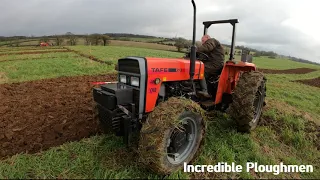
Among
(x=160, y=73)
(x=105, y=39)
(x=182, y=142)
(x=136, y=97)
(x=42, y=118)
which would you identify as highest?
(x=105, y=39)

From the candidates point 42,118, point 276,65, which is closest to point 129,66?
point 42,118

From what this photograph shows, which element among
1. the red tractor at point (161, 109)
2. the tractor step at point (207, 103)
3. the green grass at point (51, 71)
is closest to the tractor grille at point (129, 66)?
the red tractor at point (161, 109)

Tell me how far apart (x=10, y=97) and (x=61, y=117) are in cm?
332

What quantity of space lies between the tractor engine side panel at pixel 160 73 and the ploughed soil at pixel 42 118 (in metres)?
1.85

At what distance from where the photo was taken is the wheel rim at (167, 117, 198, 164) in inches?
142

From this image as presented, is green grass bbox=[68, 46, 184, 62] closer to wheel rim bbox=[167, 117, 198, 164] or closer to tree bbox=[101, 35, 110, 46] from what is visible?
wheel rim bbox=[167, 117, 198, 164]

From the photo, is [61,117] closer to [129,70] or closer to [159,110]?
[129,70]

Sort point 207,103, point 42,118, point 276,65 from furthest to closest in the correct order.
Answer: point 276,65
point 42,118
point 207,103

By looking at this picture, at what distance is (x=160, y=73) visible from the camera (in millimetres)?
3885

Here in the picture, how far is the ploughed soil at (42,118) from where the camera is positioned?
4.66 m

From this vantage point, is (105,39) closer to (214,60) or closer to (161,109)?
(214,60)

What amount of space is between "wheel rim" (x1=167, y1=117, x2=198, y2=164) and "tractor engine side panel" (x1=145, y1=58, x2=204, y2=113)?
0.59 m

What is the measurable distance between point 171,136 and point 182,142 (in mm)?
236

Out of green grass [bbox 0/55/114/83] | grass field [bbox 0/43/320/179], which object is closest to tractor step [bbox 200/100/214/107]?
grass field [bbox 0/43/320/179]
